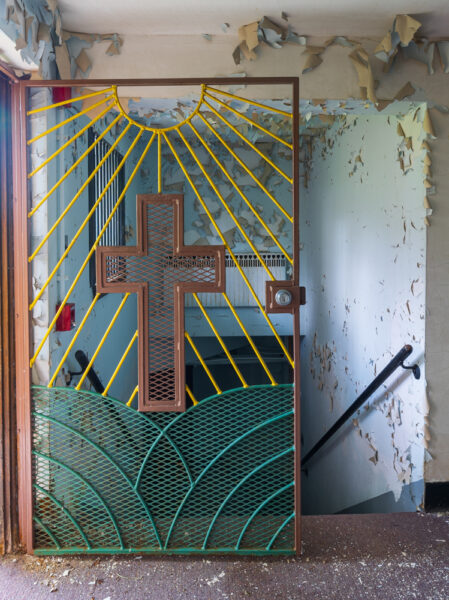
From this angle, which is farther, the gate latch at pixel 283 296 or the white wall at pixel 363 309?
the white wall at pixel 363 309

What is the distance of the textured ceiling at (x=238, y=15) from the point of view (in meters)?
2.03

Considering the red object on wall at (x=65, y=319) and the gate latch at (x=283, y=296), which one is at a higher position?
the gate latch at (x=283, y=296)

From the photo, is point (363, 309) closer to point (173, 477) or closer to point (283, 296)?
point (283, 296)

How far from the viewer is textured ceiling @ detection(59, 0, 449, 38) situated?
80.0 inches

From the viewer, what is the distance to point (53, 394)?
2.01 m

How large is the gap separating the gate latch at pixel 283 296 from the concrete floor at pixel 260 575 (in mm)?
956

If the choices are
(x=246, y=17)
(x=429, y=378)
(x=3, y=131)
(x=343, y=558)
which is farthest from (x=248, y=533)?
(x=246, y=17)

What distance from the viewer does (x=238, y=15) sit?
214 cm

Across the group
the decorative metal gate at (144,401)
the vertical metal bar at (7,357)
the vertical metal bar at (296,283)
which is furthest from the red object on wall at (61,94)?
the vertical metal bar at (296,283)

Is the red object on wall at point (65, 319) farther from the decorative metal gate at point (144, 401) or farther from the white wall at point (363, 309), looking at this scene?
the white wall at point (363, 309)

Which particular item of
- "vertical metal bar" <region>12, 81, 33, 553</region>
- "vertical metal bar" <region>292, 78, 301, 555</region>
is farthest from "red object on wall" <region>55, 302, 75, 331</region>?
"vertical metal bar" <region>292, 78, 301, 555</region>

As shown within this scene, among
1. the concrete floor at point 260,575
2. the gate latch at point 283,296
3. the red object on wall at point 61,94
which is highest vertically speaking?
the red object on wall at point 61,94

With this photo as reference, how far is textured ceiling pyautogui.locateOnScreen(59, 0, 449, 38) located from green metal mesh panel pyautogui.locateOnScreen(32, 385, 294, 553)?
4.95ft

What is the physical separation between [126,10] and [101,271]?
106 centimetres
